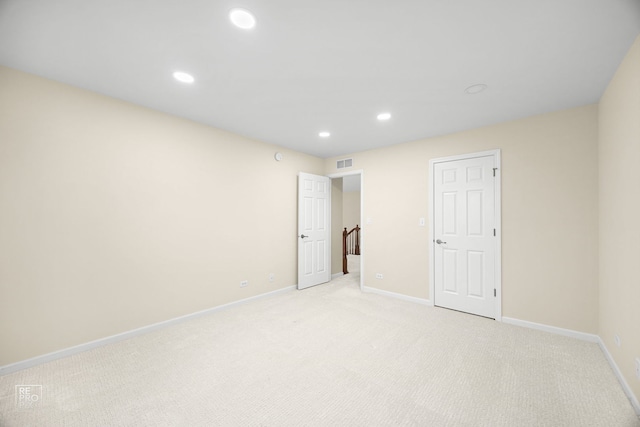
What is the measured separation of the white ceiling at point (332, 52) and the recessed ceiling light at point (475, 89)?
73mm

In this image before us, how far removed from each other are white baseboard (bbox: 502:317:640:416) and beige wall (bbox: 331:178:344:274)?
308 cm

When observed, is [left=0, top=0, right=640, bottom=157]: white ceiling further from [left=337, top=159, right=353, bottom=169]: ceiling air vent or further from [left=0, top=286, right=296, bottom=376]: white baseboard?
[left=0, top=286, right=296, bottom=376]: white baseboard

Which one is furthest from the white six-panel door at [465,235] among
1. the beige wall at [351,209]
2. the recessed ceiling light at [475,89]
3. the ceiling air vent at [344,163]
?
the beige wall at [351,209]

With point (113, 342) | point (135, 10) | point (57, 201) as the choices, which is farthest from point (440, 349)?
point (57, 201)

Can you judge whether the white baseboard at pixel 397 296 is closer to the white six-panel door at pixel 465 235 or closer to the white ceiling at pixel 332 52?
the white six-panel door at pixel 465 235

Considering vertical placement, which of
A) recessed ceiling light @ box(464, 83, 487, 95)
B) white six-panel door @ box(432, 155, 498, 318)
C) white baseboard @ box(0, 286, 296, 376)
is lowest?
white baseboard @ box(0, 286, 296, 376)

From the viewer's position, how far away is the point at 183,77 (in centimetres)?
222

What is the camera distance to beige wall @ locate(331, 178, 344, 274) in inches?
211

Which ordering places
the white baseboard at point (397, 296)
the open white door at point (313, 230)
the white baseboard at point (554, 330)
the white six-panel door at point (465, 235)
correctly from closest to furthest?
the white baseboard at point (554, 330)
the white six-panel door at point (465, 235)
the white baseboard at point (397, 296)
the open white door at point (313, 230)

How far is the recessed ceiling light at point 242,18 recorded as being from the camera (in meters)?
1.50

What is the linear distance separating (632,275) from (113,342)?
4.51 m

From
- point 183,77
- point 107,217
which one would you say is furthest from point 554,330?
point 107,217

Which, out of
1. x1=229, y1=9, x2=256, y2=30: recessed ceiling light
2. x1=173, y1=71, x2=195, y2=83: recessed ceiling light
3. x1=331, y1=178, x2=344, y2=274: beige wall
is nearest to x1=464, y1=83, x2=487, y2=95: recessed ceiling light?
x1=229, y1=9, x2=256, y2=30: recessed ceiling light

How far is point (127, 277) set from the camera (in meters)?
2.65
